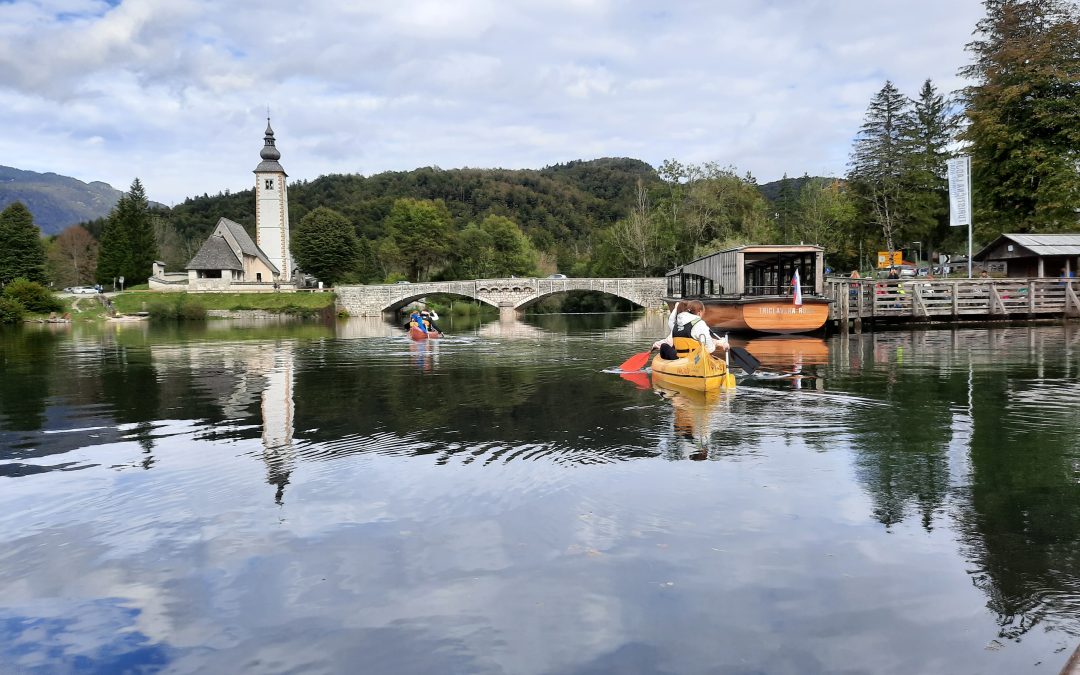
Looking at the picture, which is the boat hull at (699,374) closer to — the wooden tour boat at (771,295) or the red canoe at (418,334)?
the wooden tour boat at (771,295)

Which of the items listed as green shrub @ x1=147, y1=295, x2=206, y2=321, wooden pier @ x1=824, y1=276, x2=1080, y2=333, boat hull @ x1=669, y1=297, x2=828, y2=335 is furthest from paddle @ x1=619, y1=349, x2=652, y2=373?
green shrub @ x1=147, y1=295, x2=206, y2=321

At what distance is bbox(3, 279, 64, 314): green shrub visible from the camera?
73.8 meters

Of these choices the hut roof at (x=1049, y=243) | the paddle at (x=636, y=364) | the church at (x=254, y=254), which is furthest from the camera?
the church at (x=254, y=254)

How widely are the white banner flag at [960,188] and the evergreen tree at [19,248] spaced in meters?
87.3

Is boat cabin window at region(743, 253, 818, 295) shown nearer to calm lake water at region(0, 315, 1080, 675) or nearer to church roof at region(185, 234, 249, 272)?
calm lake water at region(0, 315, 1080, 675)

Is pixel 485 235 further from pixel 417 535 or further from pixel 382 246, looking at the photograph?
pixel 417 535

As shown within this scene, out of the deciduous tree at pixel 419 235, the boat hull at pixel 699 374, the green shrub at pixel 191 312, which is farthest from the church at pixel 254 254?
the boat hull at pixel 699 374

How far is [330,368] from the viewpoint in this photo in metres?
24.5

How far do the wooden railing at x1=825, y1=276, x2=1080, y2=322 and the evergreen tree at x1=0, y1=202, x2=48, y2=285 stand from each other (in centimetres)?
8246

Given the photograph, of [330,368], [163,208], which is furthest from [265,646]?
[163,208]

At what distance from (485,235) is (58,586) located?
352 feet

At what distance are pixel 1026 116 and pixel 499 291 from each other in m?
51.6

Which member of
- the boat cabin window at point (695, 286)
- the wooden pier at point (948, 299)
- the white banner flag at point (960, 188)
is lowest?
the wooden pier at point (948, 299)

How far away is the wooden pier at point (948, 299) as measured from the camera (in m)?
40.7
